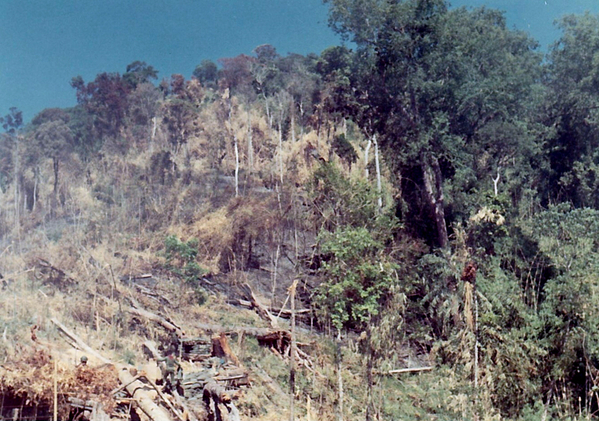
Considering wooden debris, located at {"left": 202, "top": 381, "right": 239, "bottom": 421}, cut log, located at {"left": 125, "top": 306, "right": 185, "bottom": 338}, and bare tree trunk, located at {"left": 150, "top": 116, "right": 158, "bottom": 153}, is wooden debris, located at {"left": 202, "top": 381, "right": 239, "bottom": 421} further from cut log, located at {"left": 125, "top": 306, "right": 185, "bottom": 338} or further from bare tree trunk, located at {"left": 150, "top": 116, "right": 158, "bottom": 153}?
bare tree trunk, located at {"left": 150, "top": 116, "right": 158, "bottom": 153}

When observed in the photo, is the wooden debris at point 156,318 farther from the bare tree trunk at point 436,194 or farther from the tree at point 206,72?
the tree at point 206,72

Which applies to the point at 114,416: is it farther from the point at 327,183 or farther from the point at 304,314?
the point at 327,183

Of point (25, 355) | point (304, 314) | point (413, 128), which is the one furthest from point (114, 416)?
point (413, 128)

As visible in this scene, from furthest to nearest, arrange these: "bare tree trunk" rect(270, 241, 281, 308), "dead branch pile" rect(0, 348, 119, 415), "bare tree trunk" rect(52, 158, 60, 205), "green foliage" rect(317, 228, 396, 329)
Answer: "bare tree trunk" rect(52, 158, 60, 205) → "bare tree trunk" rect(270, 241, 281, 308) → "green foliage" rect(317, 228, 396, 329) → "dead branch pile" rect(0, 348, 119, 415)

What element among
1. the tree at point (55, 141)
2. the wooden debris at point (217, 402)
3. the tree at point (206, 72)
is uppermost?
the tree at point (206, 72)

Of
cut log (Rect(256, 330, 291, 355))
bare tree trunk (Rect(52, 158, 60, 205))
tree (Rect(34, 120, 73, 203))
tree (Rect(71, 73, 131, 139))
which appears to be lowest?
cut log (Rect(256, 330, 291, 355))

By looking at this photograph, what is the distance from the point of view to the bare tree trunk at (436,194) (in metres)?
17.0

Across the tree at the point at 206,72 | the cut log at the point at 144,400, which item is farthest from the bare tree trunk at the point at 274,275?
the tree at the point at 206,72

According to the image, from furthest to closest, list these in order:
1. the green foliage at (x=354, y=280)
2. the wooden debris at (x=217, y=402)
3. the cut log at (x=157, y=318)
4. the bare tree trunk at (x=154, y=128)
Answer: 1. the bare tree trunk at (x=154, y=128)
2. the cut log at (x=157, y=318)
3. the green foliage at (x=354, y=280)
4. the wooden debris at (x=217, y=402)

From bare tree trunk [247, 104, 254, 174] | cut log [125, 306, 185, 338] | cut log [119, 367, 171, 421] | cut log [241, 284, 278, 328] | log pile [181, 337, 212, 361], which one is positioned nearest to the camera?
cut log [119, 367, 171, 421]

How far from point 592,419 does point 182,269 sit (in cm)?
1257

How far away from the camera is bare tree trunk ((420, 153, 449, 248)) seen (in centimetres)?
1703

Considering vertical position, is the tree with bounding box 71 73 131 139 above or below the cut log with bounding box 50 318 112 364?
above

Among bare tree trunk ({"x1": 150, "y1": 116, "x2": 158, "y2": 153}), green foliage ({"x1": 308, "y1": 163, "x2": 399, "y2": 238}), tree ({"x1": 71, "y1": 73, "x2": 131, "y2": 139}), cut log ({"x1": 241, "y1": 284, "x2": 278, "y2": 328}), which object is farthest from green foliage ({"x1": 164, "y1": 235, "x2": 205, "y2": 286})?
tree ({"x1": 71, "y1": 73, "x2": 131, "y2": 139})
